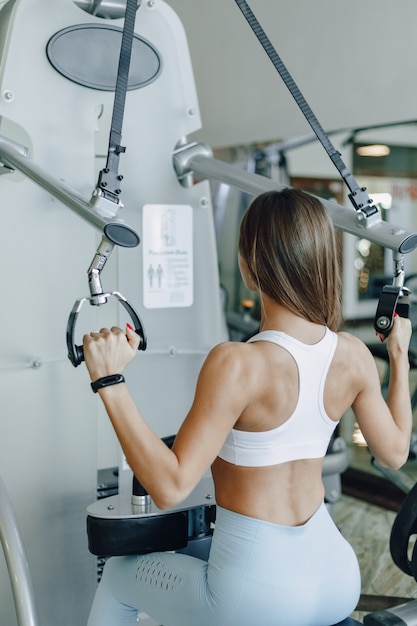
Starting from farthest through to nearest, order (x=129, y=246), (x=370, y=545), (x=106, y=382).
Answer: (x=370, y=545) → (x=129, y=246) → (x=106, y=382)

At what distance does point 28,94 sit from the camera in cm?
197

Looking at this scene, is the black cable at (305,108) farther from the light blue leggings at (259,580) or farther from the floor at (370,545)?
the floor at (370,545)

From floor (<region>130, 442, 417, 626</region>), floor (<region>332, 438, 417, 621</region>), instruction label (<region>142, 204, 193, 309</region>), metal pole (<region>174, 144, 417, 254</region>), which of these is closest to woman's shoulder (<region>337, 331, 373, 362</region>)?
metal pole (<region>174, 144, 417, 254</region>)

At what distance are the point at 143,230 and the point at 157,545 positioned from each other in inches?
35.2

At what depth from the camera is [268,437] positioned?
1.40 m

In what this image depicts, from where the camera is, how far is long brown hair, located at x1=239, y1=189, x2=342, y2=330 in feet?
4.60

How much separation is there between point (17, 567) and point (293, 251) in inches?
36.3

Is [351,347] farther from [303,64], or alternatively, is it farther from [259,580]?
[303,64]

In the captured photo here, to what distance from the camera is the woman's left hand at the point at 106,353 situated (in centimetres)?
134

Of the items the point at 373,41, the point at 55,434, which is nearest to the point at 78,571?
the point at 55,434

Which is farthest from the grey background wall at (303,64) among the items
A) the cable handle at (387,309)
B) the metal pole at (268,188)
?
the cable handle at (387,309)

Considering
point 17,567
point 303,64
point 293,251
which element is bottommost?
point 17,567

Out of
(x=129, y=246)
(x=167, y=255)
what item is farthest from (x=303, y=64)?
(x=129, y=246)

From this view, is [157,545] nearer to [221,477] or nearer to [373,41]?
[221,477]
